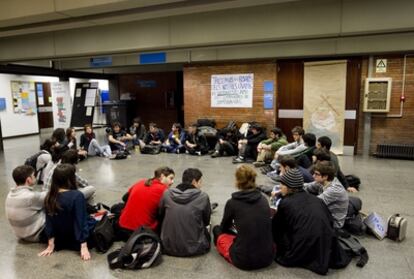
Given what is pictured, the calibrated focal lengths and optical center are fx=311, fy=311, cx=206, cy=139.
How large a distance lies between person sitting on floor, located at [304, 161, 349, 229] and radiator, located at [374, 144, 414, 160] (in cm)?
518

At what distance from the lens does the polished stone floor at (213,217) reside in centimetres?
274

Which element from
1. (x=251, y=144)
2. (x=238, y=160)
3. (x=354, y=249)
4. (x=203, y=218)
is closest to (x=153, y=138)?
(x=238, y=160)

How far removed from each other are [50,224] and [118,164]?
4141mm

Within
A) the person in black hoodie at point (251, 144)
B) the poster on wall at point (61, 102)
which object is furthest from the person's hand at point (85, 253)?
the poster on wall at point (61, 102)

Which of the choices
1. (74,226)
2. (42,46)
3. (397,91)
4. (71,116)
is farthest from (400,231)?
(71,116)

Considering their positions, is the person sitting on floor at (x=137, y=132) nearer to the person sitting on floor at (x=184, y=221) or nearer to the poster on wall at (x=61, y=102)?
the poster on wall at (x=61, y=102)

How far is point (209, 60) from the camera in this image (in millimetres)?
8586

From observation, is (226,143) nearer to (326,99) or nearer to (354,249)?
(326,99)

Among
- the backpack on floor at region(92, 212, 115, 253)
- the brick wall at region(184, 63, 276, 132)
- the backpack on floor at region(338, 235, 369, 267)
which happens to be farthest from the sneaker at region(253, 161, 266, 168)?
the backpack on floor at region(92, 212, 115, 253)

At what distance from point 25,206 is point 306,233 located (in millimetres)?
2661

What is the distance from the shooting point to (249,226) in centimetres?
259

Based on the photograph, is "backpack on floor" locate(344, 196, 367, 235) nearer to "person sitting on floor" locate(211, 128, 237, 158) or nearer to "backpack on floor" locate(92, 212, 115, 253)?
"backpack on floor" locate(92, 212, 115, 253)

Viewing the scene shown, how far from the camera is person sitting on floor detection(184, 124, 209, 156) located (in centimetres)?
824

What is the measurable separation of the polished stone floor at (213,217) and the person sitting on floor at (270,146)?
71cm
